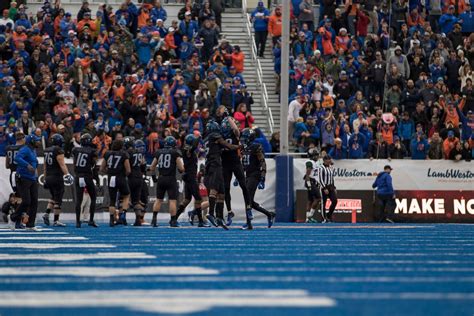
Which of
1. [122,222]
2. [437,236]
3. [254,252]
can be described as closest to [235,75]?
[122,222]

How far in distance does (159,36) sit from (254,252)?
18.1 metres

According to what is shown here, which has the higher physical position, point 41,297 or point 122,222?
point 41,297

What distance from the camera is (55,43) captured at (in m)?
29.9

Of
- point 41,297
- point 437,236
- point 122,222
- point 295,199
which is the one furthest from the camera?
point 295,199

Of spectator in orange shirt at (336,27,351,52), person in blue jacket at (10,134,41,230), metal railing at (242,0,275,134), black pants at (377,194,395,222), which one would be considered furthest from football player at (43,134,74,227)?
spectator in orange shirt at (336,27,351,52)

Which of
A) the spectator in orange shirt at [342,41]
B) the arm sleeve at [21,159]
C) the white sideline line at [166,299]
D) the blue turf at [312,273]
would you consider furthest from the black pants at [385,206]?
the white sideline line at [166,299]

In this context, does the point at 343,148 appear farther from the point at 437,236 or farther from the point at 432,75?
the point at 437,236

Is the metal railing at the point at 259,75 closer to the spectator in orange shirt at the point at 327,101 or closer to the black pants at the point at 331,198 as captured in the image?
the spectator in orange shirt at the point at 327,101

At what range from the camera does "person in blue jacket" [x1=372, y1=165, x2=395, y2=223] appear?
28125mm

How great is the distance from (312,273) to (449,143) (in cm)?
1932

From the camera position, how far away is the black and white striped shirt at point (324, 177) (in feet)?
91.4

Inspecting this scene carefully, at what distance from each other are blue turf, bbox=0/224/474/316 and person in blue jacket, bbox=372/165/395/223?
12.0m

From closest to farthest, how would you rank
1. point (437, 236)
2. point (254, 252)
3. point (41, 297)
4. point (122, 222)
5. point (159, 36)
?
point (41, 297) < point (254, 252) < point (437, 236) < point (122, 222) < point (159, 36)

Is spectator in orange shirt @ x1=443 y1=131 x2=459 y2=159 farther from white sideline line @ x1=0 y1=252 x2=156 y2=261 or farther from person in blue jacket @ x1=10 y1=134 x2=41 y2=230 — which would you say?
white sideline line @ x1=0 y1=252 x2=156 y2=261
